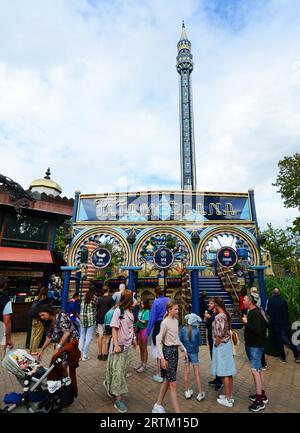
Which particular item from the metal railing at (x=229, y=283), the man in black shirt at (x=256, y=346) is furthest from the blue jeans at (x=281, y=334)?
the metal railing at (x=229, y=283)

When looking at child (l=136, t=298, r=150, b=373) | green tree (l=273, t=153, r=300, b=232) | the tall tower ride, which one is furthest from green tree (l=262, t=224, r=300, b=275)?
the tall tower ride

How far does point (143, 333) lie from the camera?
5.81 m

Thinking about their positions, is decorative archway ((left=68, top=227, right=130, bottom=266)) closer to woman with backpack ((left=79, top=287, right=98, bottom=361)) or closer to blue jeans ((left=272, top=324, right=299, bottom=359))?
woman with backpack ((left=79, top=287, right=98, bottom=361))

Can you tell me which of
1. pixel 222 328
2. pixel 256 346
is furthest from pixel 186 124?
pixel 256 346

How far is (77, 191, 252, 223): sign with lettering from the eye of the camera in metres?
12.1

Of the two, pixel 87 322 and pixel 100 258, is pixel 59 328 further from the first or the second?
pixel 100 258

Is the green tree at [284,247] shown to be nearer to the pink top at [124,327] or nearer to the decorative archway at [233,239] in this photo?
the decorative archway at [233,239]

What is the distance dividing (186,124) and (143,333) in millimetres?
62051

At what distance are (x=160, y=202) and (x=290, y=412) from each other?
9.81m

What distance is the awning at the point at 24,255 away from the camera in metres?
10.5

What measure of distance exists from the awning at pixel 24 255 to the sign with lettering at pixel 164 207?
251cm
